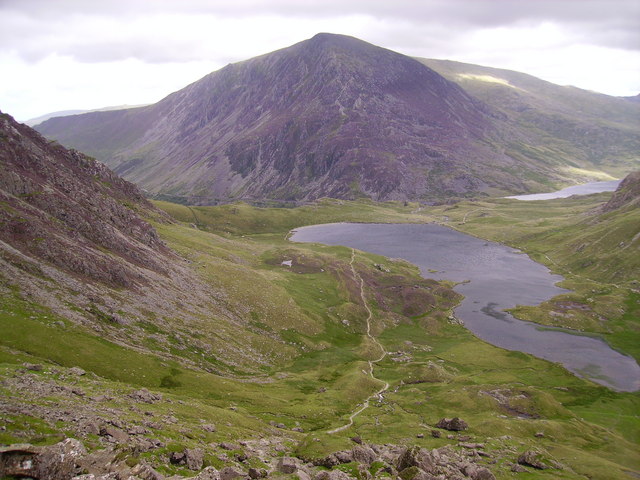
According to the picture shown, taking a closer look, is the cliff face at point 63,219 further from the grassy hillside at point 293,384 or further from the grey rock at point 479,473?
the grey rock at point 479,473

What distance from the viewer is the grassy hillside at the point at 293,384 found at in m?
48.6

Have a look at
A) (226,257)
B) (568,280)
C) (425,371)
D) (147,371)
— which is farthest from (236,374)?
(568,280)

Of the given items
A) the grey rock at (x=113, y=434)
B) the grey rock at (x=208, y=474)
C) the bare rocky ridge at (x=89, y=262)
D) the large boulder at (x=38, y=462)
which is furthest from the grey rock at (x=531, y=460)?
the large boulder at (x=38, y=462)

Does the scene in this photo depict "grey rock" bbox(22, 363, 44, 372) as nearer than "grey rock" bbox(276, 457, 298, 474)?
No

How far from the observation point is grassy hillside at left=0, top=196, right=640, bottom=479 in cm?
4856

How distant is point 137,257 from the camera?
10319 cm

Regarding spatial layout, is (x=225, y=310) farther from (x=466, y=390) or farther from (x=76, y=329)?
(x=466, y=390)

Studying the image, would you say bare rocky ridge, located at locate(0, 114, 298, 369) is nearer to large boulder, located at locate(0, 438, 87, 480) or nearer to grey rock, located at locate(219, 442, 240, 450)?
grey rock, located at locate(219, 442, 240, 450)

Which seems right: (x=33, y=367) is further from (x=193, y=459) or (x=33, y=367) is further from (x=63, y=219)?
(x=63, y=219)

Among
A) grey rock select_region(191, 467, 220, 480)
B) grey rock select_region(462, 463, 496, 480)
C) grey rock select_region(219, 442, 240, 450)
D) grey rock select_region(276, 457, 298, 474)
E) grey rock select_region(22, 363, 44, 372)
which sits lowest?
grey rock select_region(462, 463, 496, 480)

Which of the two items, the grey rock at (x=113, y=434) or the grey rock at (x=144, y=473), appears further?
the grey rock at (x=113, y=434)

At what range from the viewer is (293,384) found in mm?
90000

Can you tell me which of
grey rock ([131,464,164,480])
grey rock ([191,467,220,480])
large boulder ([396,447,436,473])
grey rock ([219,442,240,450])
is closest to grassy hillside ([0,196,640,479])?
grey rock ([219,442,240,450])

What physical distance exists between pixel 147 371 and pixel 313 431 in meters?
28.2
